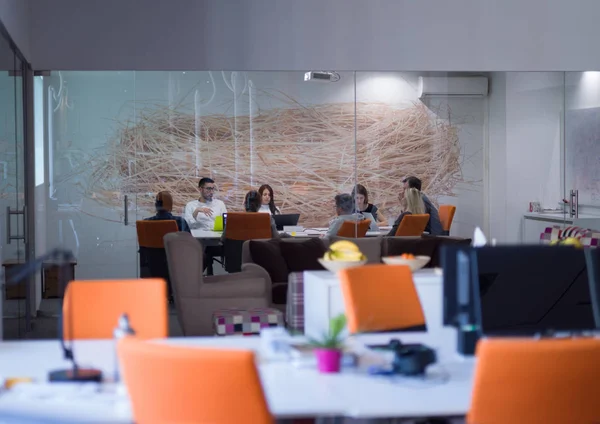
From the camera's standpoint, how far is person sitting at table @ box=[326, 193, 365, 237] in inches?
352

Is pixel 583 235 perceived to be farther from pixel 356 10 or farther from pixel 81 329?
pixel 81 329

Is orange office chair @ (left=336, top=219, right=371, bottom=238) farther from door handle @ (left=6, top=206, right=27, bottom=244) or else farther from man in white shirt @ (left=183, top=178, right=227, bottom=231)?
door handle @ (left=6, top=206, right=27, bottom=244)

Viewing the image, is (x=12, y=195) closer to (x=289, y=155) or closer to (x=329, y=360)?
(x=289, y=155)

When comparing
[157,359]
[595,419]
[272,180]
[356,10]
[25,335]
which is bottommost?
[25,335]

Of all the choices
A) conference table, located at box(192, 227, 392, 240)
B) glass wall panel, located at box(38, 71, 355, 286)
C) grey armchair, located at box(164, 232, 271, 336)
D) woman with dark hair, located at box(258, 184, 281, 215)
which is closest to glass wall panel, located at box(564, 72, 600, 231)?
conference table, located at box(192, 227, 392, 240)

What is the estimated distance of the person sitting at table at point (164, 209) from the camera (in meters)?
8.66

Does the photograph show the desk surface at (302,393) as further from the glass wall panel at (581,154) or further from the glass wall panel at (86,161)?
the glass wall panel at (581,154)

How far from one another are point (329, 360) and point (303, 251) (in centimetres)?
526

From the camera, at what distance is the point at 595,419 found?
100 inches

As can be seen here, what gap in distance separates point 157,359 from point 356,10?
23.7 feet

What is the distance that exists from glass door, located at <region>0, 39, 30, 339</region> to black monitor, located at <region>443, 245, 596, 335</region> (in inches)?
152

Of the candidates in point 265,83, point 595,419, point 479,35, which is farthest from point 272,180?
point 595,419

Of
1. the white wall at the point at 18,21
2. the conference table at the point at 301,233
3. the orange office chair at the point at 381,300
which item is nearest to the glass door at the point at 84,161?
the white wall at the point at 18,21

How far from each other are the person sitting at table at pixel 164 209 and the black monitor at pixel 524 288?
5.52 meters
